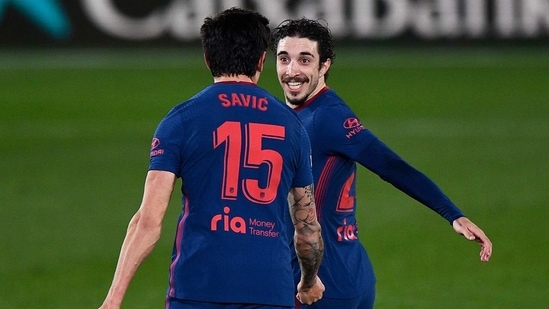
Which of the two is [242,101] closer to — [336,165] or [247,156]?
[247,156]

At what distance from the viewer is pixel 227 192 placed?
A: 4734 mm

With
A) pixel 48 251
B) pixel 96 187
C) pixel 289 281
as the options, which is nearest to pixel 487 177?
pixel 96 187

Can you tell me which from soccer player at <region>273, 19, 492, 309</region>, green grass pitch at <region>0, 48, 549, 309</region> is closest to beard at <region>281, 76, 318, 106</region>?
soccer player at <region>273, 19, 492, 309</region>

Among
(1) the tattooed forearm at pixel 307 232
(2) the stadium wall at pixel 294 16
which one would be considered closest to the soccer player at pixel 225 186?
(1) the tattooed forearm at pixel 307 232

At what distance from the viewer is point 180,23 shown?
22578mm

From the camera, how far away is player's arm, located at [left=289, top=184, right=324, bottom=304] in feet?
16.7

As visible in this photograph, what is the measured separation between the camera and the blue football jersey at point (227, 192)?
4.71 metres

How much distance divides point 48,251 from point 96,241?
0.48 metres

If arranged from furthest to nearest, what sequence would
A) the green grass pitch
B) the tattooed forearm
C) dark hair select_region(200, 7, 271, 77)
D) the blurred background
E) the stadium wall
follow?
the stadium wall
the blurred background
the green grass pitch
the tattooed forearm
dark hair select_region(200, 7, 271, 77)

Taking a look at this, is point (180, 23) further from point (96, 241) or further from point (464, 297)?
point (464, 297)

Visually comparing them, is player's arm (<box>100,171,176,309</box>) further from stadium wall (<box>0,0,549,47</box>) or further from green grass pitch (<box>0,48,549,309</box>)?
stadium wall (<box>0,0,549,47</box>)

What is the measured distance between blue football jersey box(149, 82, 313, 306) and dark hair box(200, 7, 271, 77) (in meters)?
0.08

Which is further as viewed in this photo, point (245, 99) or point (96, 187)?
point (96, 187)

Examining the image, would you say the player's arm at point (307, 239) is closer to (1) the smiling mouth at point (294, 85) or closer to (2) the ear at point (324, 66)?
(1) the smiling mouth at point (294, 85)
